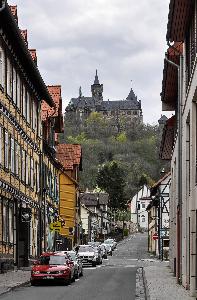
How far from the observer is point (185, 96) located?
76.8 feet

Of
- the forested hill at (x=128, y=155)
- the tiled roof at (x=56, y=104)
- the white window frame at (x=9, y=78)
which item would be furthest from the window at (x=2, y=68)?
the forested hill at (x=128, y=155)

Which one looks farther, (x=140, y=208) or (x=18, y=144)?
(x=140, y=208)

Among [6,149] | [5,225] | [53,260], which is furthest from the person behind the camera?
[5,225]

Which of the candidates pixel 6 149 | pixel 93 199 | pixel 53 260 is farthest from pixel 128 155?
pixel 53 260

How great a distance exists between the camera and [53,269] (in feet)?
94.4

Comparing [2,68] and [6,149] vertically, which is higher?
[2,68]

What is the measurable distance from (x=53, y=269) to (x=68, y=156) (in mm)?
38878

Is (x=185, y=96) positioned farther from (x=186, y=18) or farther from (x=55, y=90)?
(x=55, y=90)

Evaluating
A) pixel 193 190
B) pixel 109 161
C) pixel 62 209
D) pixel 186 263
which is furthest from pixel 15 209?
pixel 109 161

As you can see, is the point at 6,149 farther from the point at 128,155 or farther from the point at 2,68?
the point at 128,155

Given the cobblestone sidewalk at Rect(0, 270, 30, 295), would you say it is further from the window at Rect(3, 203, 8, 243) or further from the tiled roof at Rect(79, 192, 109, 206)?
the tiled roof at Rect(79, 192, 109, 206)

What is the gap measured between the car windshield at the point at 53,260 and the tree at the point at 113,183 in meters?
123

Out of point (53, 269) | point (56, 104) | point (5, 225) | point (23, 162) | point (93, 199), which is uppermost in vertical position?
point (56, 104)

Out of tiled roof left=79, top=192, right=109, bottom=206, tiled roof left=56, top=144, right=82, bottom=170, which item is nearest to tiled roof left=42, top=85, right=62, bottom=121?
tiled roof left=56, top=144, right=82, bottom=170
